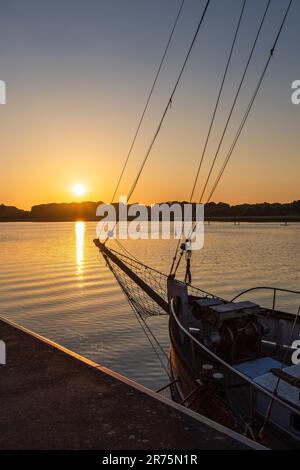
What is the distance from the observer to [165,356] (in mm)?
17344

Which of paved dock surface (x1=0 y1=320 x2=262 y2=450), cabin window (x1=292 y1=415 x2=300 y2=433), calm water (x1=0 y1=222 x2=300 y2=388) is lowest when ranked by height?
calm water (x1=0 y1=222 x2=300 y2=388)

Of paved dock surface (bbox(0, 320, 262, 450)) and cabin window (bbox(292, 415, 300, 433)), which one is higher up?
paved dock surface (bbox(0, 320, 262, 450))

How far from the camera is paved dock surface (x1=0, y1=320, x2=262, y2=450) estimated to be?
17.3 ft

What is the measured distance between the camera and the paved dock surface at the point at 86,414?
527 cm

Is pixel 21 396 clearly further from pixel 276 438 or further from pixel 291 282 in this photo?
pixel 291 282

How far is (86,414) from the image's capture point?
6027 mm
